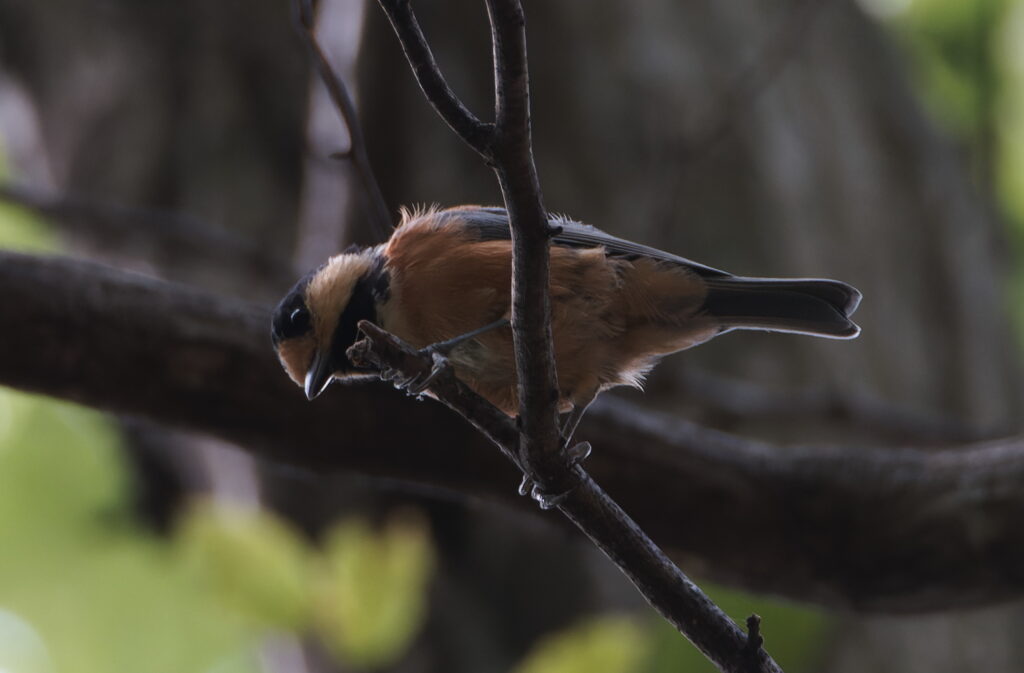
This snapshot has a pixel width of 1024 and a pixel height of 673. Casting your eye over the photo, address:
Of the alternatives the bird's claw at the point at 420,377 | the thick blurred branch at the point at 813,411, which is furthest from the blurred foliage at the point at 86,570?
the bird's claw at the point at 420,377

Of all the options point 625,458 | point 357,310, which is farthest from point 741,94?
point 357,310

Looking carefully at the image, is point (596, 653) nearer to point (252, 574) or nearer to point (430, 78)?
point (252, 574)

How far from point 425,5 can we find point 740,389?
317 centimetres

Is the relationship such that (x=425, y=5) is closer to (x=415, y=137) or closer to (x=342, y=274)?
(x=415, y=137)

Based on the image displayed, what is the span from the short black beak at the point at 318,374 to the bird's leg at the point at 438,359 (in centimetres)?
30

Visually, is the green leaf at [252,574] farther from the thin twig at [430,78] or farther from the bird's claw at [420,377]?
the thin twig at [430,78]

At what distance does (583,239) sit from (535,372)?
1095 mm

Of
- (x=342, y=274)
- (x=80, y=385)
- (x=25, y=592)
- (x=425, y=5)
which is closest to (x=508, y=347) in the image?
(x=342, y=274)

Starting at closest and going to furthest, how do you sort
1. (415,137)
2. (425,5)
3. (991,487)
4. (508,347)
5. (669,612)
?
(669,612) → (508,347) → (991,487) → (415,137) → (425,5)

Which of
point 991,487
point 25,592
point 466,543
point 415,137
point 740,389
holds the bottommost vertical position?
point 25,592

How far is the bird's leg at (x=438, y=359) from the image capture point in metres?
1.81

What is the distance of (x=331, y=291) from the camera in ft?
9.22

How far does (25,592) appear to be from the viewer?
6285 millimetres

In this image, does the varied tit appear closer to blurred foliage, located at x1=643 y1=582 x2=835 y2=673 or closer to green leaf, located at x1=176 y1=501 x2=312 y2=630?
green leaf, located at x1=176 y1=501 x2=312 y2=630
